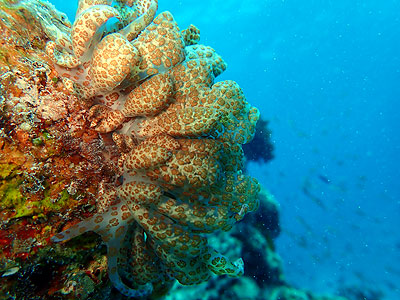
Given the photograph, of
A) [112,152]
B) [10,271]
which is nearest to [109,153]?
[112,152]

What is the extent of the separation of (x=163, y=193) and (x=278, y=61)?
121ft

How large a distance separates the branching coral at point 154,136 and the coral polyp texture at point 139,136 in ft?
0.03

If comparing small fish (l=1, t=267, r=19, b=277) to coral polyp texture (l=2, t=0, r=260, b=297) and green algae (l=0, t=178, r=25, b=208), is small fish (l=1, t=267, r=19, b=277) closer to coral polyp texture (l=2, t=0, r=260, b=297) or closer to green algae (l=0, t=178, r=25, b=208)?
coral polyp texture (l=2, t=0, r=260, b=297)

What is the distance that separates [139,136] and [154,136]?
0.63ft

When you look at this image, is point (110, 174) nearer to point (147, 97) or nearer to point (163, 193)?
point (163, 193)

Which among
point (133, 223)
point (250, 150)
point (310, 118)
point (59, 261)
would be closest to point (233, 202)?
point (133, 223)

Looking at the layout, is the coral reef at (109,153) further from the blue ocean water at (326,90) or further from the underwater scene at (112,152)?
the blue ocean water at (326,90)

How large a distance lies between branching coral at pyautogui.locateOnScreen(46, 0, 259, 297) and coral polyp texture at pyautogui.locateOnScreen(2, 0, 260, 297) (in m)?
0.01

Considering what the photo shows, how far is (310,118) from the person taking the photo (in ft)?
120

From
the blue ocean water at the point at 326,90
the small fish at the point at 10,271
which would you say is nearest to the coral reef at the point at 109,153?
the small fish at the point at 10,271

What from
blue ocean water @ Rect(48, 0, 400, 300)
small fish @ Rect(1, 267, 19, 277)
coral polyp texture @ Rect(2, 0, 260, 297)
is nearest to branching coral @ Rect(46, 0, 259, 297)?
coral polyp texture @ Rect(2, 0, 260, 297)

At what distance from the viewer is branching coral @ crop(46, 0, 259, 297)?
2223 millimetres

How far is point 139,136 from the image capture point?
2598 millimetres

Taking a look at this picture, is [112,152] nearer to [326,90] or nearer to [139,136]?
[139,136]
